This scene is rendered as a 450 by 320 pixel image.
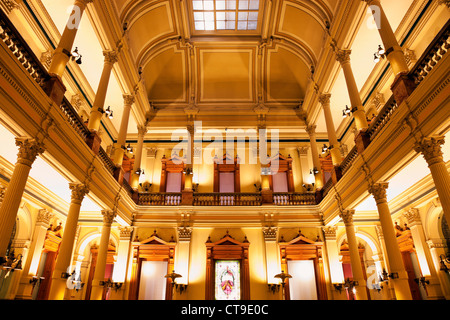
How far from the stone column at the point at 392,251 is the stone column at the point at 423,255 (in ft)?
13.1

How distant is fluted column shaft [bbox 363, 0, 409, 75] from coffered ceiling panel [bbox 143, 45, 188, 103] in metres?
9.66

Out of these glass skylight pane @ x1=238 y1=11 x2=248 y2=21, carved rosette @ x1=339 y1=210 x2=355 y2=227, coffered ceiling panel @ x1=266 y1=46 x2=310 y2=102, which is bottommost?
carved rosette @ x1=339 y1=210 x2=355 y2=227

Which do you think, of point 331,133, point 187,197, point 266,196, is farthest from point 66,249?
point 331,133

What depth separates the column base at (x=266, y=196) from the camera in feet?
44.4

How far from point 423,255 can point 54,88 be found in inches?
519

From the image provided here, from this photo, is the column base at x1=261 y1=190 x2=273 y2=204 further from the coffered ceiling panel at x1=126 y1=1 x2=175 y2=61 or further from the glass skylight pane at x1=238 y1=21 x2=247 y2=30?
the coffered ceiling panel at x1=126 y1=1 x2=175 y2=61

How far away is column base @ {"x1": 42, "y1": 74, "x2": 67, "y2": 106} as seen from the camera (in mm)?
6738

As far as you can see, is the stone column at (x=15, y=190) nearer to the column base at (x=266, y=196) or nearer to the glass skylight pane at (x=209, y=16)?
the column base at (x=266, y=196)

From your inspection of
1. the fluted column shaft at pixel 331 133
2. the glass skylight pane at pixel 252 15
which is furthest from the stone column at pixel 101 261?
the glass skylight pane at pixel 252 15

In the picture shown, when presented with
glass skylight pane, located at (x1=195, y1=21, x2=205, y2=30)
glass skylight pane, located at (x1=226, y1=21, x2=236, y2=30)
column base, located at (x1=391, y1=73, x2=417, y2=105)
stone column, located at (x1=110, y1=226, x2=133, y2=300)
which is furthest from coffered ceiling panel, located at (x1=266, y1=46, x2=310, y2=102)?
stone column, located at (x1=110, y1=226, x2=133, y2=300)

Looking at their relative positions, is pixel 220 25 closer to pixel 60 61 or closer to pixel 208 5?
pixel 208 5

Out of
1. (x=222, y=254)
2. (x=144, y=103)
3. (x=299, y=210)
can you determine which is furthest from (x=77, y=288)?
(x=299, y=210)
